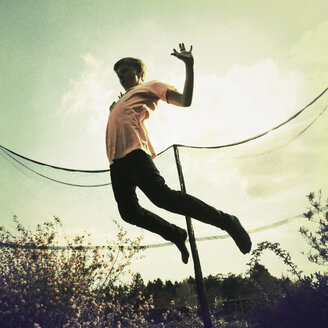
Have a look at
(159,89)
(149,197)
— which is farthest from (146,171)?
(159,89)

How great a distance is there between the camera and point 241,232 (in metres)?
1.36

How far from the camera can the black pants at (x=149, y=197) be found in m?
1.19

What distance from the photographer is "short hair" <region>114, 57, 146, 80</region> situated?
162 centimetres

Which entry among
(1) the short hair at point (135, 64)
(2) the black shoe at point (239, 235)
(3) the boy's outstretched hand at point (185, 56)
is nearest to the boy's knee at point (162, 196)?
(2) the black shoe at point (239, 235)

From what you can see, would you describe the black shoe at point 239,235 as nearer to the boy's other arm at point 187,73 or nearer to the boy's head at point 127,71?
the boy's other arm at point 187,73

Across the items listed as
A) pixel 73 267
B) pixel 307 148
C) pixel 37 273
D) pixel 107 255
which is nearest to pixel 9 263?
pixel 37 273

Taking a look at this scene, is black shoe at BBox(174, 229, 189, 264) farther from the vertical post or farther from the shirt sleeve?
the vertical post

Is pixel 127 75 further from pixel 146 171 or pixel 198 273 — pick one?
pixel 198 273

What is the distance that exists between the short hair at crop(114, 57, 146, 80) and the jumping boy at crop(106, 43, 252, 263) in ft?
1.01

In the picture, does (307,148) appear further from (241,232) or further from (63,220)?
(63,220)

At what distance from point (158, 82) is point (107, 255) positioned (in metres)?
2.95

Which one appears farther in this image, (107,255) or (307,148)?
(107,255)

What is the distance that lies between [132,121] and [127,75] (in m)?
0.45

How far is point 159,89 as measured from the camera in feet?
4.55
